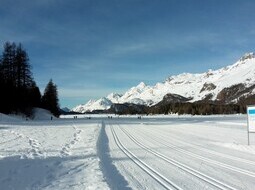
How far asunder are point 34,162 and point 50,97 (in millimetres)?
88500

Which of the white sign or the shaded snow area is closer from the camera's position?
the shaded snow area

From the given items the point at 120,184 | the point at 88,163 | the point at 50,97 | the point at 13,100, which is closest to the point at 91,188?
the point at 120,184

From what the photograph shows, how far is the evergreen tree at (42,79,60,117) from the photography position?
97688mm

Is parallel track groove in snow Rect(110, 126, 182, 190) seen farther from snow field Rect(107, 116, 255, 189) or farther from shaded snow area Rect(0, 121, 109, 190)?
shaded snow area Rect(0, 121, 109, 190)

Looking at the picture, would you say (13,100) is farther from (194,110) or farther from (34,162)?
(194,110)

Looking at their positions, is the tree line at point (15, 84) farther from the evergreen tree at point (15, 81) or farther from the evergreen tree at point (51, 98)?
the evergreen tree at point (51, 98)

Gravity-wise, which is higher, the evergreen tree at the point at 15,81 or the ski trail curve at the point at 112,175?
the evergreen tree at the point at 15,81

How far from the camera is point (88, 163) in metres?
13.2

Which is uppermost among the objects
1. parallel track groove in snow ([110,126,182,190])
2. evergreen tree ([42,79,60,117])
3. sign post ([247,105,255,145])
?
evergreen tree ([42,79,60,117])

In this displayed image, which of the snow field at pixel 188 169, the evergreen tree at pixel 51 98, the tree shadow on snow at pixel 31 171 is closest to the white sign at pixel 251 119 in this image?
the snow field at pixel 188 169

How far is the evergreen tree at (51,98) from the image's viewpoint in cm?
9769

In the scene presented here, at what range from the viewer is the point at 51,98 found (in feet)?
327

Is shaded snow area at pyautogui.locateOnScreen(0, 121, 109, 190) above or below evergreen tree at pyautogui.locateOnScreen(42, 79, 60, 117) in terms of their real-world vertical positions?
below

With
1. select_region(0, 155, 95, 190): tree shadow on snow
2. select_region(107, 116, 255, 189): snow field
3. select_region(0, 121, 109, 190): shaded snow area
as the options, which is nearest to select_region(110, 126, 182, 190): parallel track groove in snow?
select_region(107, 116, 255, 189): snow field
